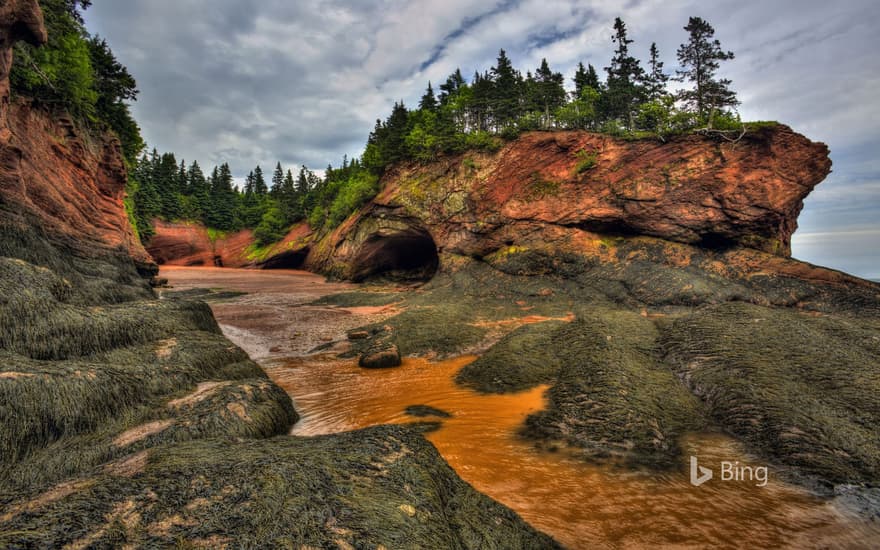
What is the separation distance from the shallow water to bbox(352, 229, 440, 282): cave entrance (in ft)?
84.6

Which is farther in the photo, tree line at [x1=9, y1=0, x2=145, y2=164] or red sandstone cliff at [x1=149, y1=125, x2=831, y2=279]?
red sandstone cliff at [x1=149, y1=125, x2=831, y2=279]

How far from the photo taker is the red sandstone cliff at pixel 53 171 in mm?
8164

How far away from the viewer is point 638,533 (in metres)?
3.85

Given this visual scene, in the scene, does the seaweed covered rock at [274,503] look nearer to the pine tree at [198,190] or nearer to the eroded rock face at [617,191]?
the eroded rock face at [617,191]

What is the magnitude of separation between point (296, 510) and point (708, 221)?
2411 centimetres

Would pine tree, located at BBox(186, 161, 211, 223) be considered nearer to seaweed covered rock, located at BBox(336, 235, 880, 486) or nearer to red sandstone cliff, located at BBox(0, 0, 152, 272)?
red sandstone cliff, located at BBox(0, 0, 152, 272)

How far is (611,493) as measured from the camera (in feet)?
15.0

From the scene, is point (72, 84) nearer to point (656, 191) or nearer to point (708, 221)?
point (656, 191)

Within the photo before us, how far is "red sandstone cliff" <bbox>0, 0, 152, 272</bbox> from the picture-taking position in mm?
8164

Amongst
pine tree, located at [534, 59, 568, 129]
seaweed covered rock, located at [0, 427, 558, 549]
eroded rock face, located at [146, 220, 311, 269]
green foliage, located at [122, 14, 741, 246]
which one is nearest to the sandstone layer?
seaweed covered rock, located at [0, 427, 558, 549]

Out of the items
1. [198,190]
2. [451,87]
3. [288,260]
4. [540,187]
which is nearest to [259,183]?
[198,190]

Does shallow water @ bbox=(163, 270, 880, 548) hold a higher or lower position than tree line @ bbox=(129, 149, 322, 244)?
lower

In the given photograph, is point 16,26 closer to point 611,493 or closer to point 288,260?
point 611,493

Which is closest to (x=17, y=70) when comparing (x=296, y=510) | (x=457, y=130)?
(x=296, y=510)
